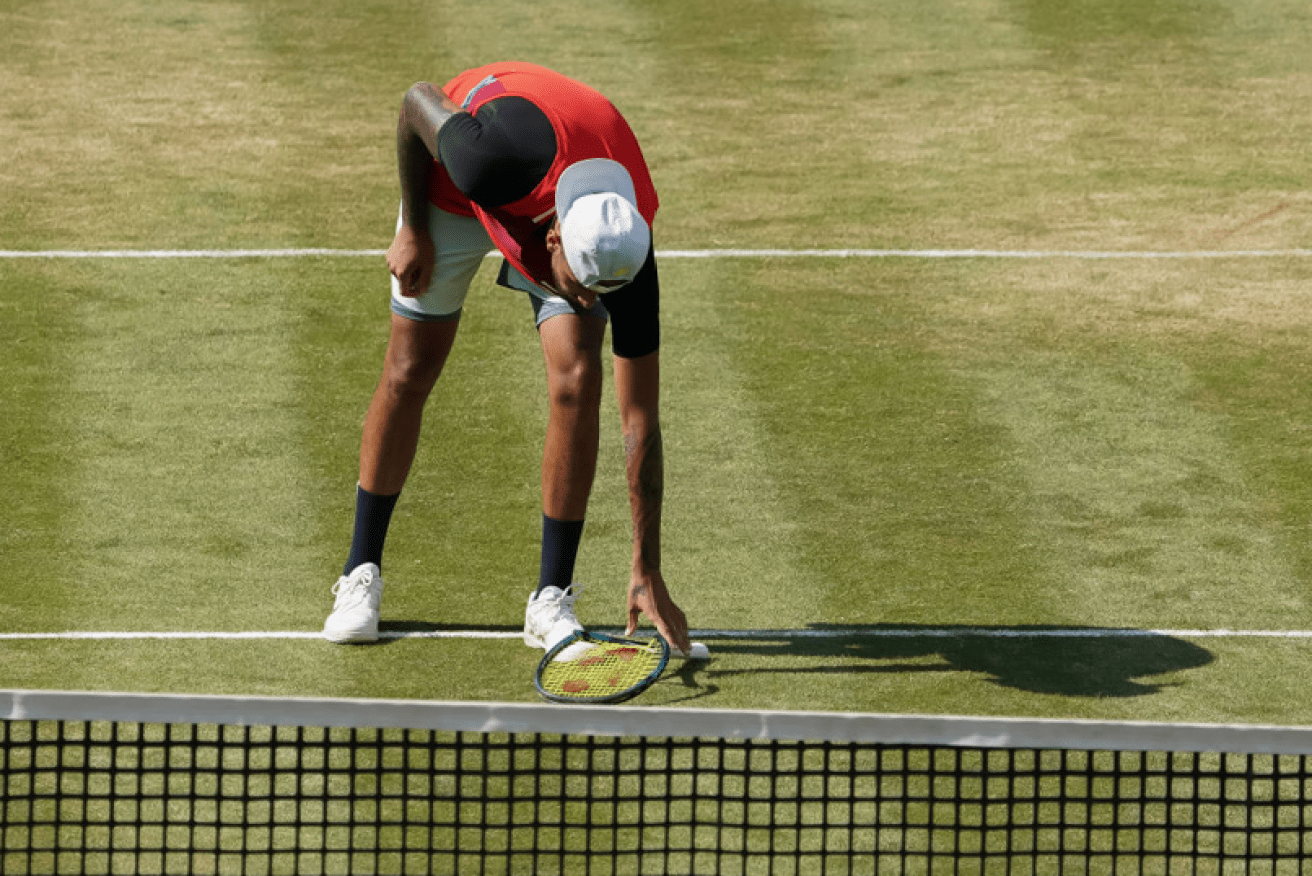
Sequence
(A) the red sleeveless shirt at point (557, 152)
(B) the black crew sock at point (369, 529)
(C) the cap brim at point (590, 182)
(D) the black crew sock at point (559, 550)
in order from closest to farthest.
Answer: (C) the cap brim at point (590, 182) < (A) the red sleeveless shirt at point (557, 152) < (D) the black crew sock at point (559, 550) < (B) the black crew sock at point (369, 529)

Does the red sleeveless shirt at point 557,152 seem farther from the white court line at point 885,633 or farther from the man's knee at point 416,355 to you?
the white court line at point 885,633

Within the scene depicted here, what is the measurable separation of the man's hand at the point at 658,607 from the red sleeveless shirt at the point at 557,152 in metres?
0.95

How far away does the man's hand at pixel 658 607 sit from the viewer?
6.05 m

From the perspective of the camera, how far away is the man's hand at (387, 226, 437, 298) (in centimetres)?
618

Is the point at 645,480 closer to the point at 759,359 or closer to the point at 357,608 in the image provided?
the point at 357,608

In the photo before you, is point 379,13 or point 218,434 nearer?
point 218,434

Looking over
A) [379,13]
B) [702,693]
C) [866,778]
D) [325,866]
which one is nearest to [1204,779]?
[866,778]

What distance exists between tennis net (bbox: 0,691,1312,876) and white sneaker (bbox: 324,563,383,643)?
80 cm

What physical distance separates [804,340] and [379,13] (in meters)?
6.14

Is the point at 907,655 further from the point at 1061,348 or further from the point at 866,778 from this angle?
the point at 1061,348

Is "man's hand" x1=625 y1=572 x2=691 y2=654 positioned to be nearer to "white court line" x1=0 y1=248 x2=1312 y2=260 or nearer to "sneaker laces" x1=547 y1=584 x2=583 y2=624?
"sneaker laces" x1=547 y1=584 x2=583 y2=624

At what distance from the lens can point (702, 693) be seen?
6.09 m

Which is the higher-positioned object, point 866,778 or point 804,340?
point 866,778

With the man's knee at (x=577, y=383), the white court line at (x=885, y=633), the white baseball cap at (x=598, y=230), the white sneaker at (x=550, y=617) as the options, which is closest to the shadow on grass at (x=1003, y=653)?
the white court line at (x=885, y=633)
